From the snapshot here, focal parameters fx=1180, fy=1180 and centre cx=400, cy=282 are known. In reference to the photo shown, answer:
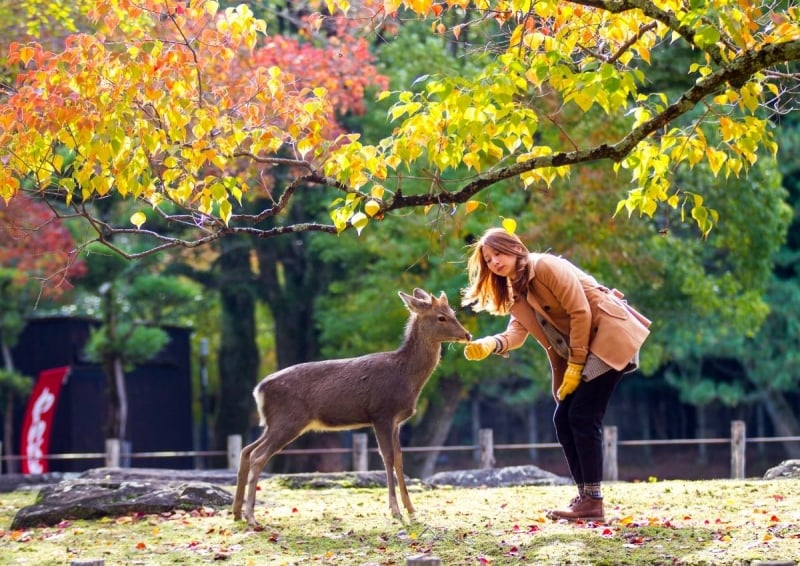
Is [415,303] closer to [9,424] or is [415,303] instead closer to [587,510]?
[587,510]

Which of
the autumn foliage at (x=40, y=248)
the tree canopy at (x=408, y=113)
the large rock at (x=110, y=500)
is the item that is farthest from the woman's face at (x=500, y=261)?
the autumn foliage at (x=40, y=248)

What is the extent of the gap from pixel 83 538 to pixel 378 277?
13046 mm

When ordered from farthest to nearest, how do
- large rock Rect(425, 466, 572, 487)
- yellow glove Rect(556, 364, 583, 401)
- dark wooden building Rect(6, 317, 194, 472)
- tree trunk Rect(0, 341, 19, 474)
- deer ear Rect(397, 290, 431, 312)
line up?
dark wooden building Rect(6, 317, 194, 472), tree trunk Rect(0, 341, 19, 474), large rock Rect(425, 466, 572, 487), deer ear Rect(397, 290, 431, 312), yellow glove Rect(556, 364, 583, 401)

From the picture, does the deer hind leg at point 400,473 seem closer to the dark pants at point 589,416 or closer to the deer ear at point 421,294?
the deer ear at point 421,294

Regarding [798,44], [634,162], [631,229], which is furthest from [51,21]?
[798,44]

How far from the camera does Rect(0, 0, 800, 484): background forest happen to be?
19031mm

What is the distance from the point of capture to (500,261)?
753 centimetres

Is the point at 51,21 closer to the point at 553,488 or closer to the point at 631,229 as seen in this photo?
the point at 631,229

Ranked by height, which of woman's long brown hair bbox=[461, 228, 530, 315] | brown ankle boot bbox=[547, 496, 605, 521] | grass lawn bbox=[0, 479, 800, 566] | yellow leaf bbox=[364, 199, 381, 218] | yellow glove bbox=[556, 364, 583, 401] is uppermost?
yellow leaf bbox=[364, 199, 381, 218]

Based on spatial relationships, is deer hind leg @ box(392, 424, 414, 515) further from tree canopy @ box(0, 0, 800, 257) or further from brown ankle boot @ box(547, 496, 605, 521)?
tree canopy @ box(0, 0, 800, 257)

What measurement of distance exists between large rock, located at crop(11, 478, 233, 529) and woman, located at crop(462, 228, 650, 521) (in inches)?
133

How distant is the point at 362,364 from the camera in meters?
9.38

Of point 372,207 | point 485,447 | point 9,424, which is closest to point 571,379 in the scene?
point 372,207

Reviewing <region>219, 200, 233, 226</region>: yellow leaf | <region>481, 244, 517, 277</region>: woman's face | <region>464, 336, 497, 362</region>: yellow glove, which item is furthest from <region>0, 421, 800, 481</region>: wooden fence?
<region>481, 244, 517, 277</region>: woman's face
